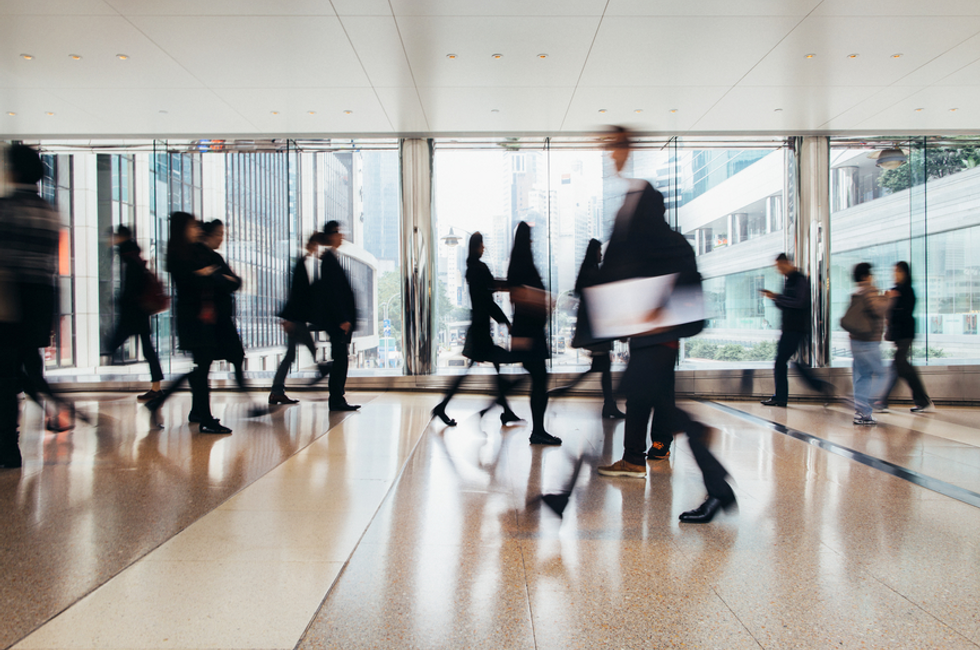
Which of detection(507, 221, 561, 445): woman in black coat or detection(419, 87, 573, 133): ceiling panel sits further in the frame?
detection(419, 87, 573, 133): ceiling panel

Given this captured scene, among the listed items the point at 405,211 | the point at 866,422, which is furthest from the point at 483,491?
the point at 405,211

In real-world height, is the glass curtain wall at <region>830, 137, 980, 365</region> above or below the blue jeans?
above

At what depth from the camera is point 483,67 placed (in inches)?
235

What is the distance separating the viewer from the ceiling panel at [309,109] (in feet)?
21.8

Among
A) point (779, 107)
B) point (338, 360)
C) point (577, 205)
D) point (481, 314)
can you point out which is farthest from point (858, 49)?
point (338, 360)

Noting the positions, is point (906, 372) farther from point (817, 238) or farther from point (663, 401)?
point (663, 401)

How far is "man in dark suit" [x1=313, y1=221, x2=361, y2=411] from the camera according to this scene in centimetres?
550

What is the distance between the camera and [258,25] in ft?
16.6

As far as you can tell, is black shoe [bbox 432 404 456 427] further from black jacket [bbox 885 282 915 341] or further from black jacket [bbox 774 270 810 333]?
black jacket [bbox 885 282 915 341]

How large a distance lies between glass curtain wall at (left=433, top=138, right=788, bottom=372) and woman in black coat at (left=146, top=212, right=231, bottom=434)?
12.7 ft

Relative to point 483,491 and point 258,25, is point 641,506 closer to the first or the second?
point 483,491

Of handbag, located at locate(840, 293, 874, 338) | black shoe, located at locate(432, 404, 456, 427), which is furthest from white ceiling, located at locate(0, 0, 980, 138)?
black shoe, located at locate(432, 404, 456, 427)

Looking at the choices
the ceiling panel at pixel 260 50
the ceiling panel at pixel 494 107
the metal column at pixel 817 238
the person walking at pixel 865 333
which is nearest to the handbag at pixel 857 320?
the person walking at pixel 865 333

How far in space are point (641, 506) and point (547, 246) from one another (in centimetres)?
618
